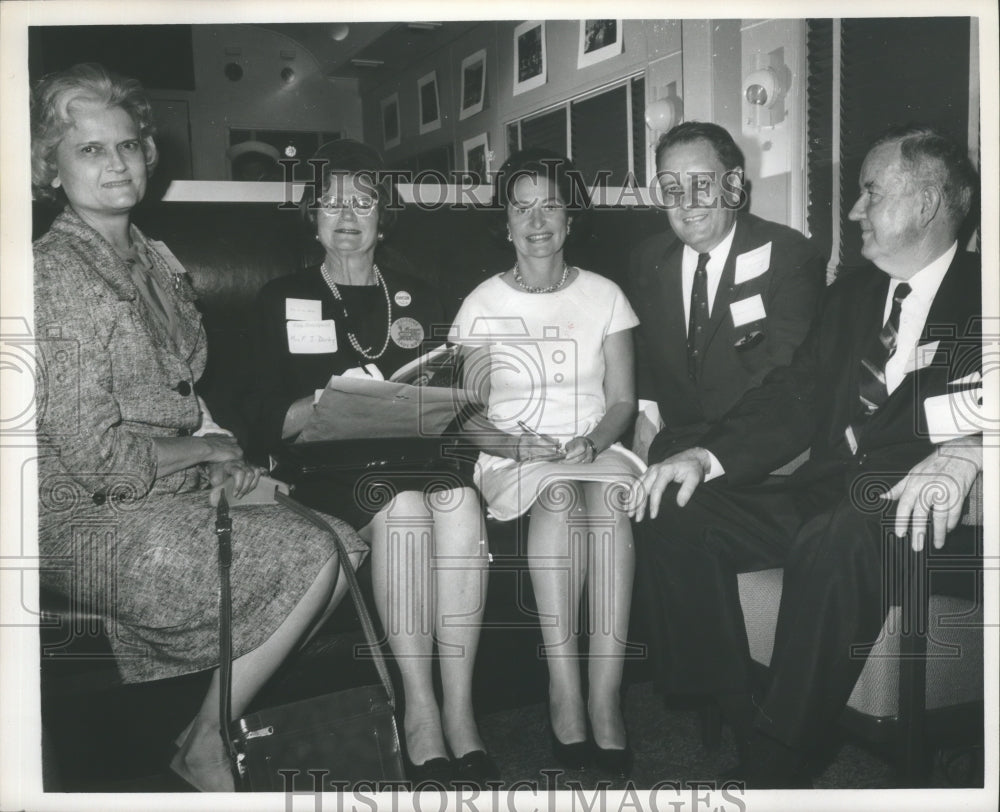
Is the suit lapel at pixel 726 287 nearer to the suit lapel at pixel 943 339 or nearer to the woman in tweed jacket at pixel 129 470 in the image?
the suit lapel at pixel 943 339

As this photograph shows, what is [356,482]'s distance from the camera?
174 centimetres

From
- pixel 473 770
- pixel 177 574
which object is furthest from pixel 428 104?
pixel 473 770

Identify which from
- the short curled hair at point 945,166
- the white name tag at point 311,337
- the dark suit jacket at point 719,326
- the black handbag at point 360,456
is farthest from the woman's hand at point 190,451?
the short curled hair at point 945,166

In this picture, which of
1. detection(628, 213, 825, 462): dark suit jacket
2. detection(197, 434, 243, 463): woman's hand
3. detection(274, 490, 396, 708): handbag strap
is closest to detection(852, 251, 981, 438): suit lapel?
detection(628, 213, 825, 462): dark suit jacket

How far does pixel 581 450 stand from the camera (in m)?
1.83

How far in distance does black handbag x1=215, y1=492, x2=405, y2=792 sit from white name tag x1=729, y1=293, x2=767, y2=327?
1.00 metres

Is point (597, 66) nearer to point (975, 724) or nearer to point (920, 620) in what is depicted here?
point (920, 620)

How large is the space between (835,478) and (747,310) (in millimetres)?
416

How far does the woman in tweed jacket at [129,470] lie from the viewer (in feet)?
4.94

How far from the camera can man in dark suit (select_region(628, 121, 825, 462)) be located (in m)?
1.83

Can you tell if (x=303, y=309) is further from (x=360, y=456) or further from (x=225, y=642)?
(x=225, y=642)

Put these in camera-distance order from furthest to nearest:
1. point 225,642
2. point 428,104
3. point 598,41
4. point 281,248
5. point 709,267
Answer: point 428,104 → point 281,248 → point 709,267 → point 598,41 → point 225,642

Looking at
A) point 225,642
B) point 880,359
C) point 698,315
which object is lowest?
point 225,642

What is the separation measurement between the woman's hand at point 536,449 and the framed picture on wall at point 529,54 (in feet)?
2.65
